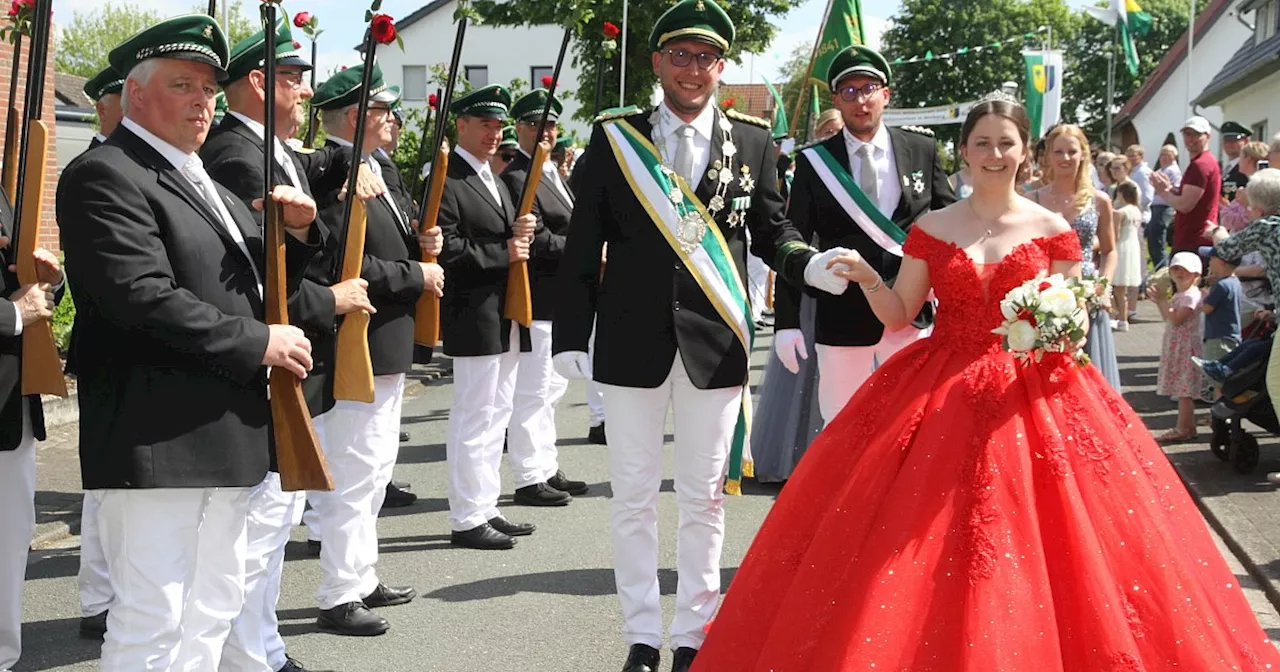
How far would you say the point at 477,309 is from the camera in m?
7.00

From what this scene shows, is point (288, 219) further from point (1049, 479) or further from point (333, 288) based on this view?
point (1049, 479)

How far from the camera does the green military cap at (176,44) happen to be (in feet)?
12.0

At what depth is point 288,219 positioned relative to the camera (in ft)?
13.6

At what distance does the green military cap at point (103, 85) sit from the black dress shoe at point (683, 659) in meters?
3.66

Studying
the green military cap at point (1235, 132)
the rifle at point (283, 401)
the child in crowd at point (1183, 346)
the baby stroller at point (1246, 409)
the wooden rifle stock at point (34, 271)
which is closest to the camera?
the rifle at point (283, 401)

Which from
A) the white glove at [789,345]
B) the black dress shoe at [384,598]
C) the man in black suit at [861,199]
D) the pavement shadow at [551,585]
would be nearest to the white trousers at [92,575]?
the black dress shoe at [384,598]

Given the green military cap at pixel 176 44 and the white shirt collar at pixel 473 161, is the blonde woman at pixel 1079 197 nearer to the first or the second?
the white shirt collar at pixel 473 161

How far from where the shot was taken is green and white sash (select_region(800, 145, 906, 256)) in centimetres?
566

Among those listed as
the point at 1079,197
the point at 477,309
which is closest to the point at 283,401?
the point at 477,309

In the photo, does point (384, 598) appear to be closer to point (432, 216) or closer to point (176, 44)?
point (432, 216)

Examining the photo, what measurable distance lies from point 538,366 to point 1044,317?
4.34 m

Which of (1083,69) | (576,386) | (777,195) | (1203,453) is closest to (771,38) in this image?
(576,386)

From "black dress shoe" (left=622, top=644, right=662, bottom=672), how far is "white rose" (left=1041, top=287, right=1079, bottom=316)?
1.87 m

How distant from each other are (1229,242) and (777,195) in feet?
12.2
